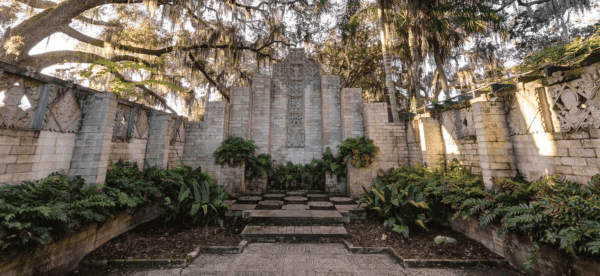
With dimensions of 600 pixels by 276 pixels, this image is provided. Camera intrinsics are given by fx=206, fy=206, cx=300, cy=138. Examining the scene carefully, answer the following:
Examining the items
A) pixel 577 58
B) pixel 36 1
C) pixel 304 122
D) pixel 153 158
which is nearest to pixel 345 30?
pixel 304 122

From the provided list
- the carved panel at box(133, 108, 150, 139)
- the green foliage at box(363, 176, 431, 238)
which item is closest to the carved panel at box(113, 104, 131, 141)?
the carved panel at box(133, 108, 150, 139)

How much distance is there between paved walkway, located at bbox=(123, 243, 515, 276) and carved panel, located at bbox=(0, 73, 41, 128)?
2678mm

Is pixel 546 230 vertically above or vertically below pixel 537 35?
below

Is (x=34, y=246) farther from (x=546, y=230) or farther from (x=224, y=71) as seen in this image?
(x=224, y=71)

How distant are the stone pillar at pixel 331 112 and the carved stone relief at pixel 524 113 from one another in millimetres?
4851

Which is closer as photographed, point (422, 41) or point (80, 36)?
point (80, 36)

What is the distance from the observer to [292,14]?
10484mm

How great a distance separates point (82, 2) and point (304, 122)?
7.78 metres

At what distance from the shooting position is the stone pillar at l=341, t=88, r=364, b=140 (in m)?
7.61

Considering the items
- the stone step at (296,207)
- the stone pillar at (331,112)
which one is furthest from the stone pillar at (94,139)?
the stone pillar at (331,112)

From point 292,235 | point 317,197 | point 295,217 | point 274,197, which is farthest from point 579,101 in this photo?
point 274,197

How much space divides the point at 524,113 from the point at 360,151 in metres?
3.85

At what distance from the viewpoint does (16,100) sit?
2857mm

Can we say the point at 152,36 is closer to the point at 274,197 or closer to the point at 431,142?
the point at 274,197
